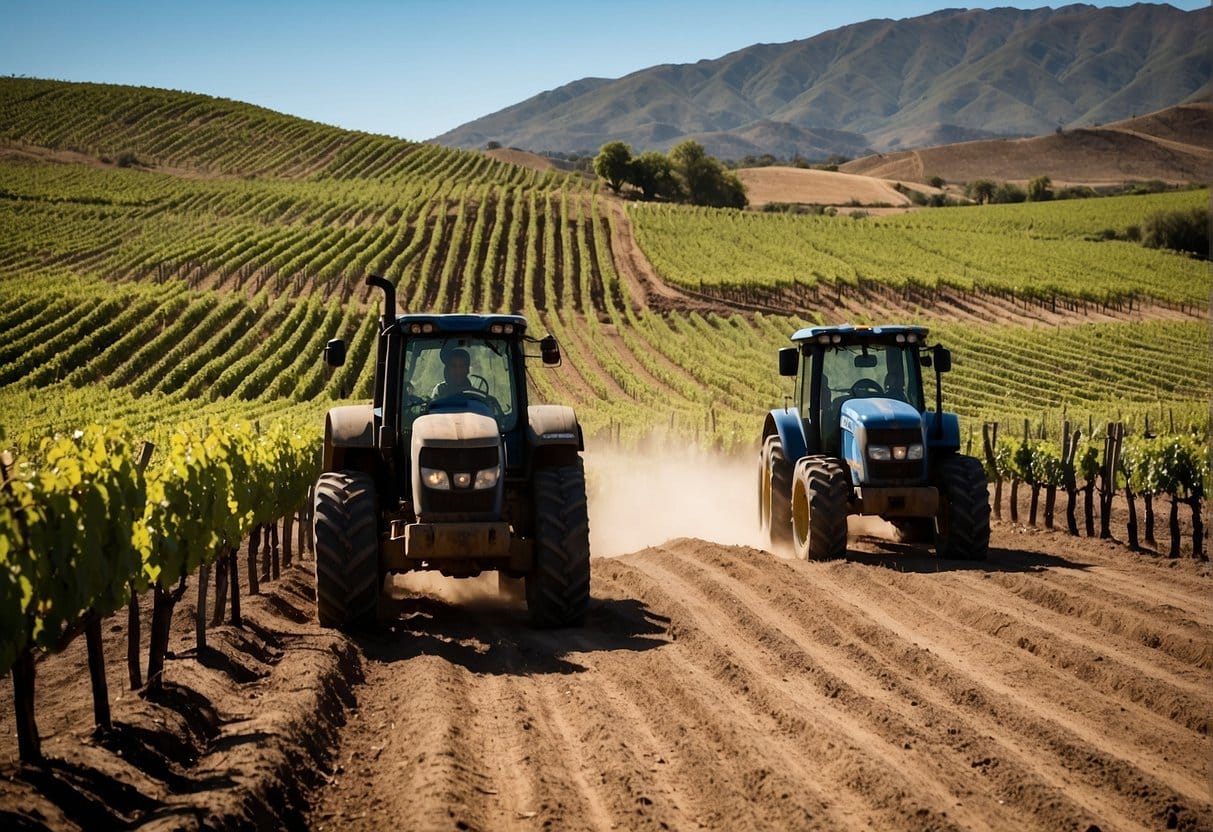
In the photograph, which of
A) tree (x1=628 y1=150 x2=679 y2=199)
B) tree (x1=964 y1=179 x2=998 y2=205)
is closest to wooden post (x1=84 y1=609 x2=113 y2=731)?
tree (x1=628 y1=150 x2=679 y2=199)

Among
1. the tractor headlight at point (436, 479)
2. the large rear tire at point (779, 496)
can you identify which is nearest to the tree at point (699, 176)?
the large rear tire at point (779, 496)

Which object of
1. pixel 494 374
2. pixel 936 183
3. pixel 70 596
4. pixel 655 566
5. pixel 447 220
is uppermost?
pixel 936 183

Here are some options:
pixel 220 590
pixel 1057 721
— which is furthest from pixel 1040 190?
pixel 1057 721

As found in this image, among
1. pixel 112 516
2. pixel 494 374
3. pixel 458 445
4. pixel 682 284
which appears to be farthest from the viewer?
pixel 682 284

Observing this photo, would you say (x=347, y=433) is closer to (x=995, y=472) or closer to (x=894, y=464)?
(x=894, y=464)

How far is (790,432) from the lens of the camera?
1323 cm

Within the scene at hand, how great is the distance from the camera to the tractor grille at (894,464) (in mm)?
12000

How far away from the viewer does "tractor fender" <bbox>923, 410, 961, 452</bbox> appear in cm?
1269

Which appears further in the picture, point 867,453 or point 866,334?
point 866,334

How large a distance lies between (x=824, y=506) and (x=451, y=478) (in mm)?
4434

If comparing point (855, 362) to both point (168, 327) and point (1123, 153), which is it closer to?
point (168, 327)

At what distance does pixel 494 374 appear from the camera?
1006 cm

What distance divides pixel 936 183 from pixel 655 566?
129 m

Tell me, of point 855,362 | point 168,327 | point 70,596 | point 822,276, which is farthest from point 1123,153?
point 70,596
